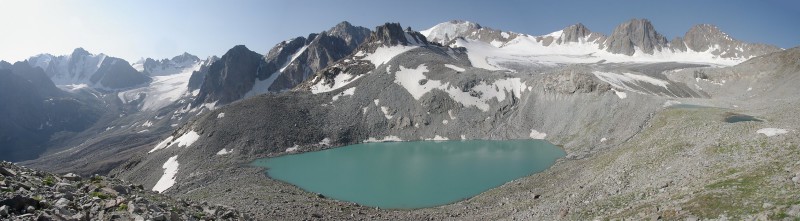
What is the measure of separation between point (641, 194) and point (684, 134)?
20261mm

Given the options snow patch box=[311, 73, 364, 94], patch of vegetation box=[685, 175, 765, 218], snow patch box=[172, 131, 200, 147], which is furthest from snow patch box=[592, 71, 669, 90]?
snow patch box=[172, 131, 200, 147]

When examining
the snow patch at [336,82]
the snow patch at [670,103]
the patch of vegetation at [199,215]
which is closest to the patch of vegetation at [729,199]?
the patch of vegetation at [199,215]

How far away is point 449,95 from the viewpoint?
112 m

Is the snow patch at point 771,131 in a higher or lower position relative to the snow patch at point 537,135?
higher

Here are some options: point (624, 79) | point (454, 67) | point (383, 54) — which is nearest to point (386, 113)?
point (454, 67)

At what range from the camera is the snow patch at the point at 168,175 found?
234ft

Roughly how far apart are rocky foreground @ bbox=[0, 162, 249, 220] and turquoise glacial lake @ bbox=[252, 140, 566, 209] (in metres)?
28.3

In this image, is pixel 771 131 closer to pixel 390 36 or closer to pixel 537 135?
pixel 537 135

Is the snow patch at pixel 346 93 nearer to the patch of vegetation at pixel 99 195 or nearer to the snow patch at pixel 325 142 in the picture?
the snow patch at pixel 325 142

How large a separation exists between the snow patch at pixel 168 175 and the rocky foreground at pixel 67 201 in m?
52.6

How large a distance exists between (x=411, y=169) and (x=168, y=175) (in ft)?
141

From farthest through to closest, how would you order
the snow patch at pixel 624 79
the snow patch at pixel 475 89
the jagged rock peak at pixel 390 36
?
the jagged rock peak at pixel 390 36
the snow patch at pixel 475 89
the snow patch at pixel 624 79

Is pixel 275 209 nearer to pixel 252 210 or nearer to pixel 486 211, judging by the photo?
pixel 252 210

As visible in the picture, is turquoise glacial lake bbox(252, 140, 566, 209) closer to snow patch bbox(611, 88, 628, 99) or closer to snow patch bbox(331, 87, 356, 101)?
snow patch bbox(611, 88, 628, 99)
